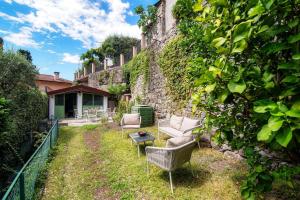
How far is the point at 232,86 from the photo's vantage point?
1311 millimetres

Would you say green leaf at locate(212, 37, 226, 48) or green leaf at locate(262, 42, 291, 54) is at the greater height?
green leaf at locate(212, 37, 226, 48)

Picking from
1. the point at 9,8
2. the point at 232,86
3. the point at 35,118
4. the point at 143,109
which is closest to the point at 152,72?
the point at 143,109

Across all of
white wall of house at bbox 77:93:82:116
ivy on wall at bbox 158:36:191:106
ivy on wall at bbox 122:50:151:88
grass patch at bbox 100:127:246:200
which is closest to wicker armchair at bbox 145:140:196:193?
grass patch at bbox 100:127:246:200

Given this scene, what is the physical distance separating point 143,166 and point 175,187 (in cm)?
124

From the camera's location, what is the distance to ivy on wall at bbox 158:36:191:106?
24.3ft

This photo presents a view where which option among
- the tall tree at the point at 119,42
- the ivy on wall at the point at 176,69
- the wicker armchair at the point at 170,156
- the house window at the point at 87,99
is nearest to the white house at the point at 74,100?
the house window at the point at 87,99

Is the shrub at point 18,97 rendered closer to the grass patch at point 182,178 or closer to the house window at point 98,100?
the grass patch at point 182,178

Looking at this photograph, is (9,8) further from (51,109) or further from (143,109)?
(143,109)

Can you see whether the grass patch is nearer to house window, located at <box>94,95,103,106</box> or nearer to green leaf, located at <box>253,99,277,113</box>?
green leaf, located at <box>253,99,277,113</box>

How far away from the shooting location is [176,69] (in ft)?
26.5

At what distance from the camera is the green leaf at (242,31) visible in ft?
4.14

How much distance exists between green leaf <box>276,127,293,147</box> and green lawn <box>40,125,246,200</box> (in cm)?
267

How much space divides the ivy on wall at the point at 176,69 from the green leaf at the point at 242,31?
574 centimetres

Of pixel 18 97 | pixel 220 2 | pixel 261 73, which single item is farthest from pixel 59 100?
pixel 261 73
